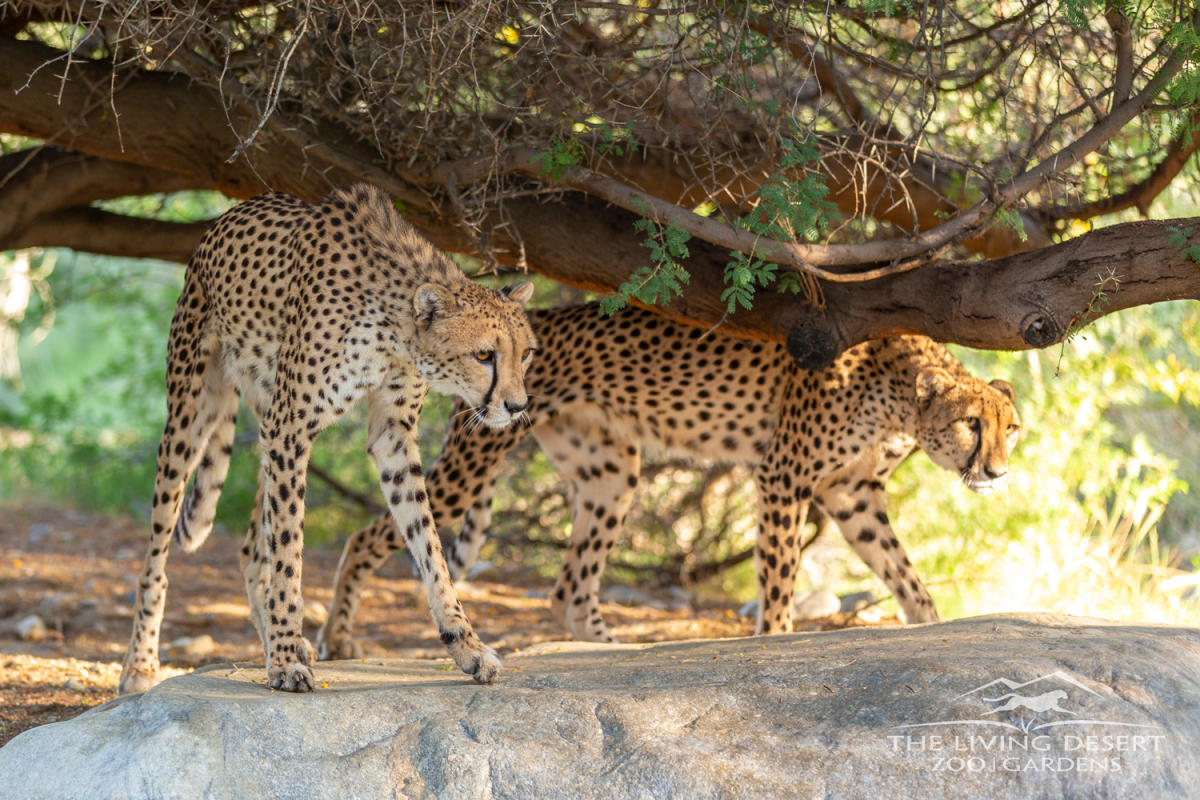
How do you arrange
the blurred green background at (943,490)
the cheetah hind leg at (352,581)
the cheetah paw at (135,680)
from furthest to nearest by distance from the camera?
the blurred green background at (943,490), the cheetah hind leg at (352,581), the cheetah paw at (135,680)

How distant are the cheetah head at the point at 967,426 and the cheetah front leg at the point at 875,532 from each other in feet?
1.45

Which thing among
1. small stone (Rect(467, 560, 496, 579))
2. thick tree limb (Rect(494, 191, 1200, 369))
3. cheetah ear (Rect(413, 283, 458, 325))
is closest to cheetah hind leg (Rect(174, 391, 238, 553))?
cheetah ear (Rect(413, 283, 458, 325))

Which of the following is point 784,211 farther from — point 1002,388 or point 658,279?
point 1002,388

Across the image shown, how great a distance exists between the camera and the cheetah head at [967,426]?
5223 millimetres

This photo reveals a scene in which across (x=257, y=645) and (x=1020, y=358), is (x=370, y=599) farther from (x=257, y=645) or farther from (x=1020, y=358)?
(x=1020, y=358)

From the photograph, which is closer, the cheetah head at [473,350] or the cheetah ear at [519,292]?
the cheetah head at [473,350]

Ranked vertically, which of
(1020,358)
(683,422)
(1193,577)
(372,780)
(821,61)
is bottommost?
(372,780)

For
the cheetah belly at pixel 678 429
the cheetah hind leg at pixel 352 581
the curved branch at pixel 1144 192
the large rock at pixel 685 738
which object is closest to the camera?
the large rock at pixel 685 738

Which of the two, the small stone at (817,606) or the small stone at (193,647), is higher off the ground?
the small stone at (817,606)

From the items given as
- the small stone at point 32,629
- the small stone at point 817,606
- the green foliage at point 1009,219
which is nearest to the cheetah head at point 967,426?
the green foliage at point 1009,219

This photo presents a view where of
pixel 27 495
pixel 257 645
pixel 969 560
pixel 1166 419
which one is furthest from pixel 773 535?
pixel 27 495

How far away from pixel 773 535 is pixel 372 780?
273 cm

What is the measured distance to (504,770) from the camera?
117 inches
